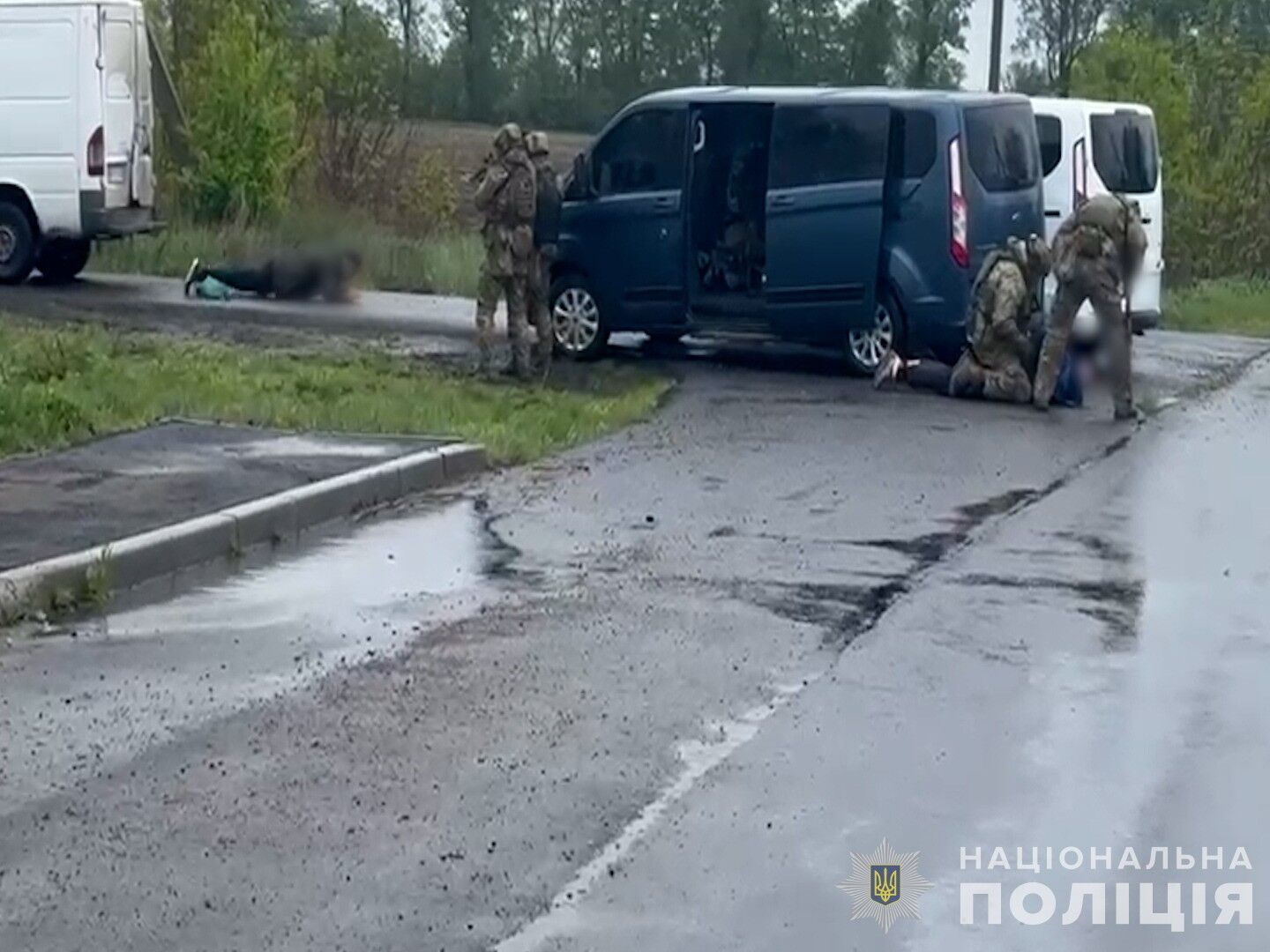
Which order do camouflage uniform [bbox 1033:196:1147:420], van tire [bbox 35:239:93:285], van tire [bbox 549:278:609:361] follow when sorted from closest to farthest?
camouflage uniform [bbox 1033:196:1147:420] → van tire [bbox 549:278:609:361] → van tire [bbox 35:239:93:285]

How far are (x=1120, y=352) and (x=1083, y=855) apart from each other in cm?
1042

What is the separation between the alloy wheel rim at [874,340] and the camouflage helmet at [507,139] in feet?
9.26

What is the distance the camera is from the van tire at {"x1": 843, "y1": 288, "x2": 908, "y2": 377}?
18016mm

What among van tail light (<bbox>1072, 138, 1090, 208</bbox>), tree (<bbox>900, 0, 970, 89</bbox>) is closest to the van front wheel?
van tail light (<bbox>1072, 138, 1090, 208</bbox>)

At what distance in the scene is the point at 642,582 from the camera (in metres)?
10.6

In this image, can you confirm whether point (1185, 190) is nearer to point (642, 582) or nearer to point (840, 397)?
point (840, 397)

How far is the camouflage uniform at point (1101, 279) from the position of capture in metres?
16.8

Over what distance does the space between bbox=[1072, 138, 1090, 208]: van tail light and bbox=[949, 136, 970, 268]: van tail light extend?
3.45 m

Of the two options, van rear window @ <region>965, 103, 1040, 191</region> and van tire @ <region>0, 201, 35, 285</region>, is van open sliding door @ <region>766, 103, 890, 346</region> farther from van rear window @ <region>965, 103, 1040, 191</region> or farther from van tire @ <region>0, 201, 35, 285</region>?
van tire @ <region>0, 201, 35, 285</region>

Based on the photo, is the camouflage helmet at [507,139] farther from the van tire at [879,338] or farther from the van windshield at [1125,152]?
the van windshield at [1125,152]

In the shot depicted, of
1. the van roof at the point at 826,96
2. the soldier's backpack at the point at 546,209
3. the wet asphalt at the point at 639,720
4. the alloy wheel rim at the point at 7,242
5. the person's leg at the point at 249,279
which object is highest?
the van roof at the point at 826,96

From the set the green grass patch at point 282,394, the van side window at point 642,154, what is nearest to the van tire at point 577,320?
the green grass patch at point 282,394

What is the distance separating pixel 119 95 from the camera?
896 inches

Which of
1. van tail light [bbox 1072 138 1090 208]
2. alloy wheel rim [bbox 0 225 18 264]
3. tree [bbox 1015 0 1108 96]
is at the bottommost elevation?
alloy wheel rim [bbox 0 225 18 264]
